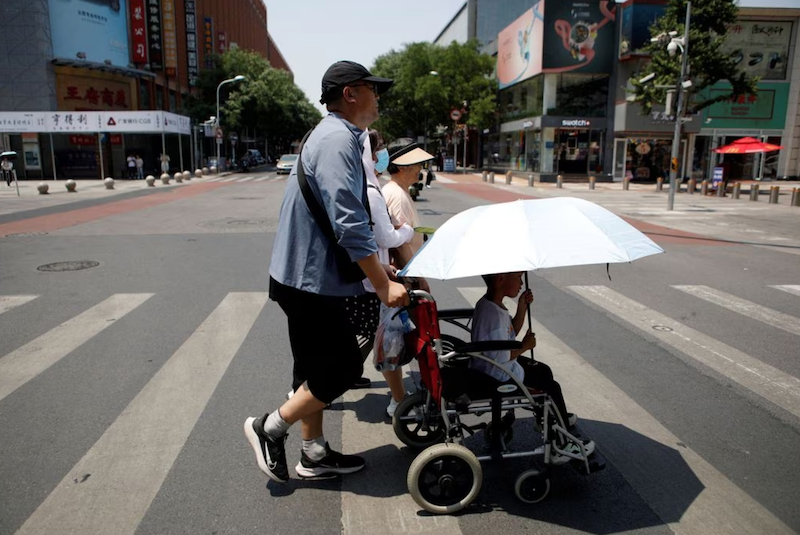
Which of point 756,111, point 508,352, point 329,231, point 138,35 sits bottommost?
point 508,352

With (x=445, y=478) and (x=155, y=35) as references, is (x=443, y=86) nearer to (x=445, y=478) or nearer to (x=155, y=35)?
(x=155, y=35)

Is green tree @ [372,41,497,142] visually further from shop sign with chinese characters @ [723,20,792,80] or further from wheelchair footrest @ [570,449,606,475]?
wheelchair footrest @ [570,449,606,475]

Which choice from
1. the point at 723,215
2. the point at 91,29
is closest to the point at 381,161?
the point at 723,215

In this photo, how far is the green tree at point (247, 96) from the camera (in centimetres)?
4619

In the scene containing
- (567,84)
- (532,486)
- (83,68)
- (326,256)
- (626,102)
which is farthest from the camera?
(83,68)

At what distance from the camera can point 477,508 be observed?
2.92 m

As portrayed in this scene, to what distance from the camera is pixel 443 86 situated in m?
44.6

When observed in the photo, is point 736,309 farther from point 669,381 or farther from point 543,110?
point 543,110

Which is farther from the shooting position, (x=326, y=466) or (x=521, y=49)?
(x=521, y=49)

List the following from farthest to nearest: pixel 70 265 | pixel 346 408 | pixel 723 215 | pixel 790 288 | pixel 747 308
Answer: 1. pixel 723 215
2. pixel 70 265
3. pixel 790 288
4. pixel 747 308
5. pixel 346 408

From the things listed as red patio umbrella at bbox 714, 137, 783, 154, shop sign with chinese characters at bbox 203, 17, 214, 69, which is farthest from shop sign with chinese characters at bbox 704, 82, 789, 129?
shop sign with chinese characters at bbox 203, 17, 214, 69

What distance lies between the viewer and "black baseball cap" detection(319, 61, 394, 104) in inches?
A: 111

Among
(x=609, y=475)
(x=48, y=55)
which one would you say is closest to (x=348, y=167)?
(x=609, y=475)

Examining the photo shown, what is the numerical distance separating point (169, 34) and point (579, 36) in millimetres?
28132
